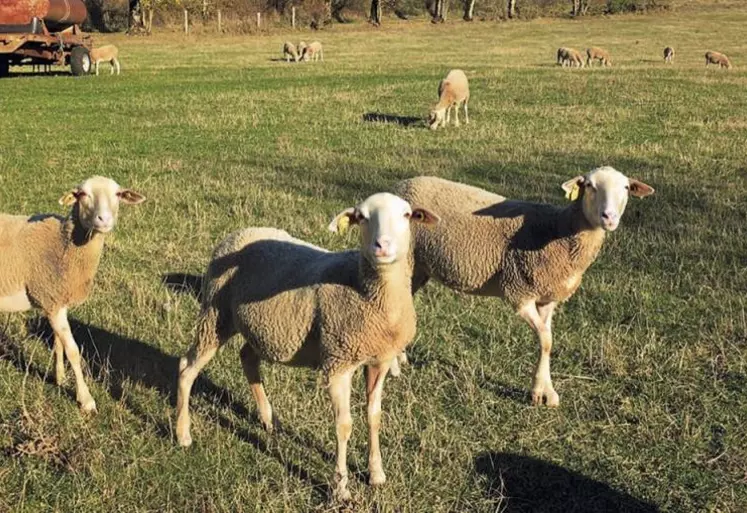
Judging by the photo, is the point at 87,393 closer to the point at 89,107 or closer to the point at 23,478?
the point at 23,478

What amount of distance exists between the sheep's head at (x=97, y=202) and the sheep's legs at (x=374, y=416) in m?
1.84

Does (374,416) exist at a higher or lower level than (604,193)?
lower

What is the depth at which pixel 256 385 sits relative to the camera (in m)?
4.45

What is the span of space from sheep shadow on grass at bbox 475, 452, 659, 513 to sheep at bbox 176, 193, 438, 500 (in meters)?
0.60

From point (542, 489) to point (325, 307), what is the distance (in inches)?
58.2

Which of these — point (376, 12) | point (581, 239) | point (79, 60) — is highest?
point (376, 12)

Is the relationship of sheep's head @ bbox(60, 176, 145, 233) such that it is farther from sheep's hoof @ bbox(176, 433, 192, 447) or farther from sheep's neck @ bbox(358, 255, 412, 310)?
sheep's neck @ bbox(358, 255, 412, 310)

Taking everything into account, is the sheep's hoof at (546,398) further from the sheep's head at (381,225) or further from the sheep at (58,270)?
the sheep at (58,270)

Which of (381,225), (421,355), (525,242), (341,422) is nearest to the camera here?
(381,225)

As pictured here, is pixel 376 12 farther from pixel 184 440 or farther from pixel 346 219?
pixel 346 219

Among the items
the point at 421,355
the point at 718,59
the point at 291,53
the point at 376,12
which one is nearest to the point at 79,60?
the point at 291,53

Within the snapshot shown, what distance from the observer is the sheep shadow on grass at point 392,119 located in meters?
16.2

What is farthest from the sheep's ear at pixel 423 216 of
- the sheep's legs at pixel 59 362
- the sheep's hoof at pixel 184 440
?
the sheep's legs at pixel 59 362

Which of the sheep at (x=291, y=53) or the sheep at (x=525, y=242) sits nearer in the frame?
the sheep at (x=525, y=242)
